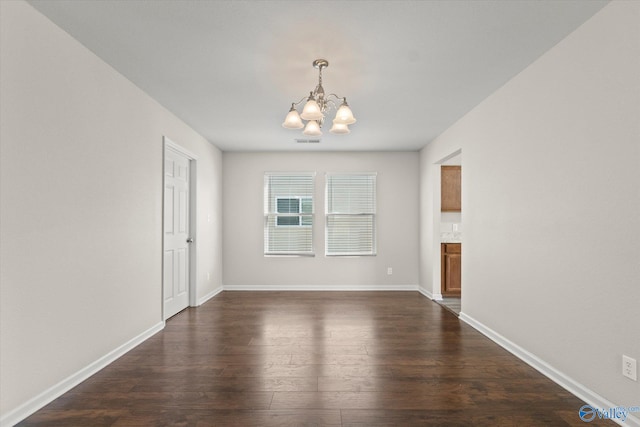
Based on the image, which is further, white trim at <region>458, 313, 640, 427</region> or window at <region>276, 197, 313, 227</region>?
window at <region>276, 197, 313, 227</region>

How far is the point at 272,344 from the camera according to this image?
3537 mm

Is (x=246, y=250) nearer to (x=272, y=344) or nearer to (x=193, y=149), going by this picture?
(x=193, y=149)

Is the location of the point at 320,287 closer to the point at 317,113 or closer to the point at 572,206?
the point at 317,113

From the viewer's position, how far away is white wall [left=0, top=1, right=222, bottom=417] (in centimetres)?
214

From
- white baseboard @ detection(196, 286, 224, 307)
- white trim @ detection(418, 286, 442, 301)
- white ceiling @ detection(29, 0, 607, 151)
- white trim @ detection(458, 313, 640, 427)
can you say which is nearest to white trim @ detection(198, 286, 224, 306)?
white baseboard @ detection(196, 286, 224, 307)

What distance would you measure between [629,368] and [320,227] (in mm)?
4872

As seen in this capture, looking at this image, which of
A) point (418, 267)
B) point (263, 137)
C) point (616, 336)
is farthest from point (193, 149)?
point (616, 336)

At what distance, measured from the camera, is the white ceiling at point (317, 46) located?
229 cm

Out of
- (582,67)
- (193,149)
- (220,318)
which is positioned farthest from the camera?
(193,149)

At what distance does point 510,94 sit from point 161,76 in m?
3.21

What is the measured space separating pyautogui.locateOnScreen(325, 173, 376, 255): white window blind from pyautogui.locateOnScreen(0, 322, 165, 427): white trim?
12.3ft

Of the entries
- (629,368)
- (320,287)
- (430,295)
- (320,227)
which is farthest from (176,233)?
(629,368)

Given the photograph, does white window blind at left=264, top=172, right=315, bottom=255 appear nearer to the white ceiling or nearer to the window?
the window

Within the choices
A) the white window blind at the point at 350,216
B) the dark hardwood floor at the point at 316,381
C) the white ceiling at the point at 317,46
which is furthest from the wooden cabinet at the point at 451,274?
A: the white ceiling at the point at 317,46
